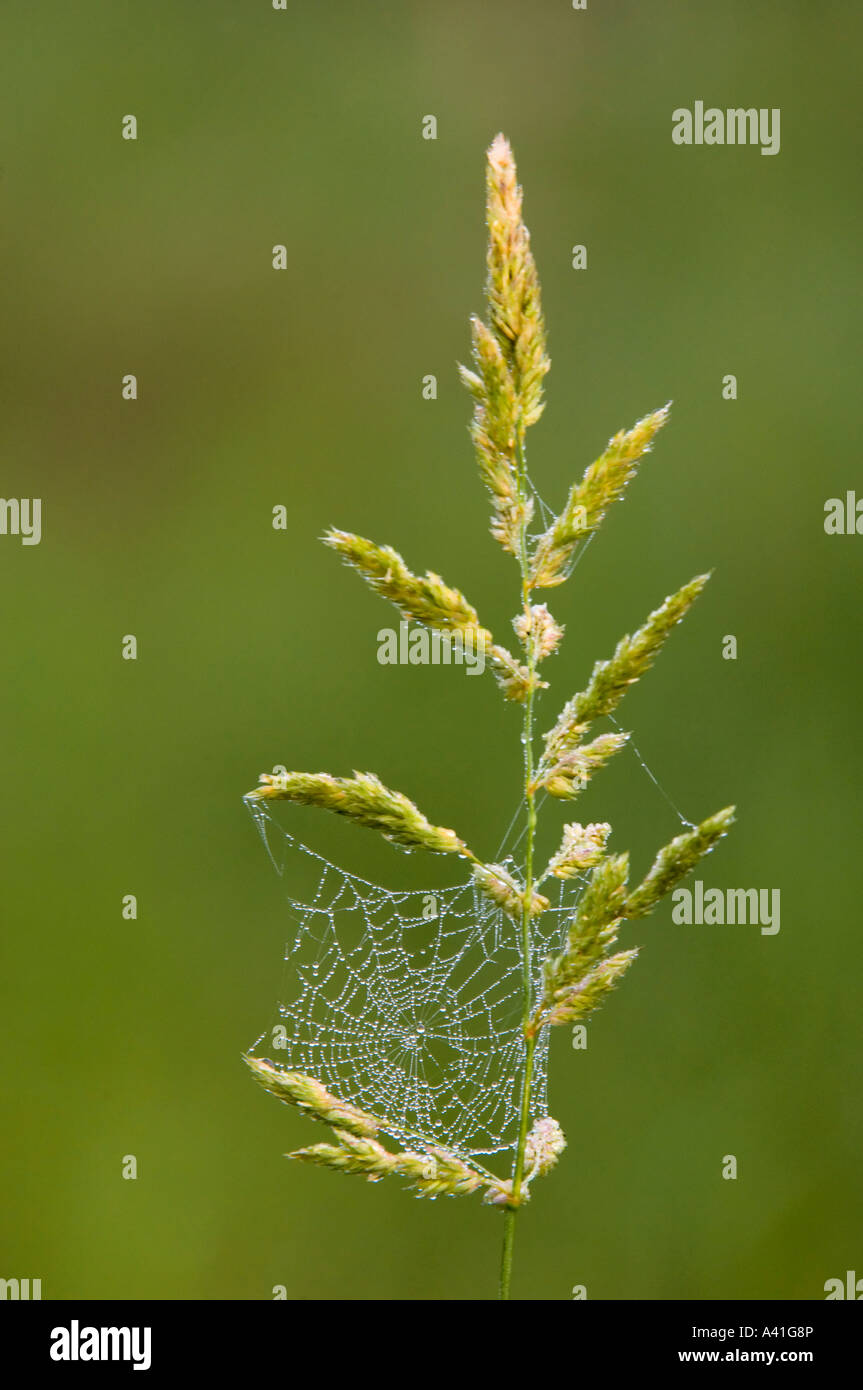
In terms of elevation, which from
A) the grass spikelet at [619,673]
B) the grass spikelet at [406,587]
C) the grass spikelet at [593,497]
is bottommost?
the grass spikelet at [619,673]

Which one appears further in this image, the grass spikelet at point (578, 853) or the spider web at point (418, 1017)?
the spider web at point (418, 1017)

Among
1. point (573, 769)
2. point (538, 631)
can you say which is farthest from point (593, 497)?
point (573, 769)

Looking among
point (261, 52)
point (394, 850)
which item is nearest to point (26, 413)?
point (261, 52)

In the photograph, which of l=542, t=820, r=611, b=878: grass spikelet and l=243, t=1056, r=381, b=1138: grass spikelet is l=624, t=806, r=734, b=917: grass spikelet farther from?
l=243, t=1056, r=381, b=1138: grass spikelet

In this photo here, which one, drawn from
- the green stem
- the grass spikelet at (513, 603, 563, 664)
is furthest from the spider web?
the grass spikelet at (513, 603, 563, 664)

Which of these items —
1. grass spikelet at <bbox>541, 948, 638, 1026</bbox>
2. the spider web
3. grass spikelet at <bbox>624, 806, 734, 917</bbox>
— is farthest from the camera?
the spider web

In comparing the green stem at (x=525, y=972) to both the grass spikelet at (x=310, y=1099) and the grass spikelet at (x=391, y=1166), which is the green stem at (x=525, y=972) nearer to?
the grass spikelet at (x=391, y=1166)

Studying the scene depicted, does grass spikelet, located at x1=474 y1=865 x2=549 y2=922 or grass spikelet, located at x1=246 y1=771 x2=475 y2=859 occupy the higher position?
grass spikelet, located at x1=246 y1=771 x2=475 y2=859

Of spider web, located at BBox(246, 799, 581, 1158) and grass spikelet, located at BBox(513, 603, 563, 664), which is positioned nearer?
grass spikelet, located at BBox(513, 603, 563, 664)

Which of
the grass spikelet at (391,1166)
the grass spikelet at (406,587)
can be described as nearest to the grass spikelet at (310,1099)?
the grass spikelet at (391,1166)
